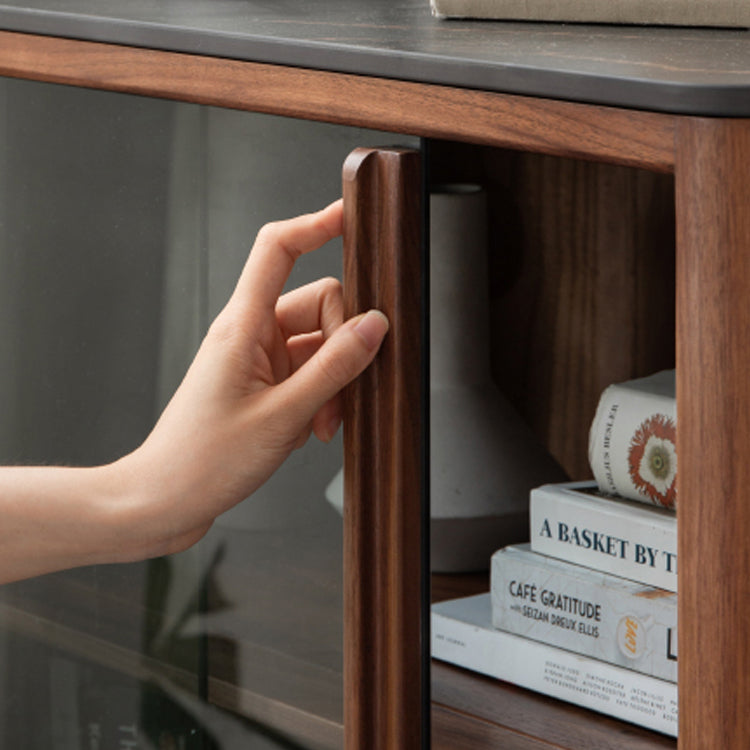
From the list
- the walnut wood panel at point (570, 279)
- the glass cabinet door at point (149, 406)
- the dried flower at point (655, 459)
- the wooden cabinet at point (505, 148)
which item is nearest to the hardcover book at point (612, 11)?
the wooden cabinet at point (505, 148)

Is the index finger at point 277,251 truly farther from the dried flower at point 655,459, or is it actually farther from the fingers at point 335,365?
the dried flower at point 655,459

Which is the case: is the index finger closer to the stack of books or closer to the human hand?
the human hand

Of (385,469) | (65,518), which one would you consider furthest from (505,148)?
(65,518)

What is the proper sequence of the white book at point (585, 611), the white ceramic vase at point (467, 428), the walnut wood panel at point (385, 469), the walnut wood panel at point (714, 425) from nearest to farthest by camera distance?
the walnut wood panel at point (714, 425) < the walnut wood panel at point (385, 469) < the white book at point (585, 611) < the white ceramic vase at point (467, 428)

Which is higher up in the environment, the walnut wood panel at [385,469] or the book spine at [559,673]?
the walnut wood panel at [385,469]

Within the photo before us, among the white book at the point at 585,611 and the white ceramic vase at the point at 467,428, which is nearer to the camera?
the white book at the point at 585,611

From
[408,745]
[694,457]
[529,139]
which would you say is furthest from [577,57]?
[408,745]

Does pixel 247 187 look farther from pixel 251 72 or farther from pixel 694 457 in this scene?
pixel 694 457

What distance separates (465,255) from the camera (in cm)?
94

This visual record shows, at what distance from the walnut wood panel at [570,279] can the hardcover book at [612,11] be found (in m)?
0.34

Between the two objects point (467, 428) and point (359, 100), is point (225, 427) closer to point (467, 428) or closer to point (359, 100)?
point (359, 100)

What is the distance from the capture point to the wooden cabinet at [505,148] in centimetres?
47

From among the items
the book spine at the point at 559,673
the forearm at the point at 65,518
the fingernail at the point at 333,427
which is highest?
the fingernail at the point at 333,427

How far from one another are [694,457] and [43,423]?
46 cm
